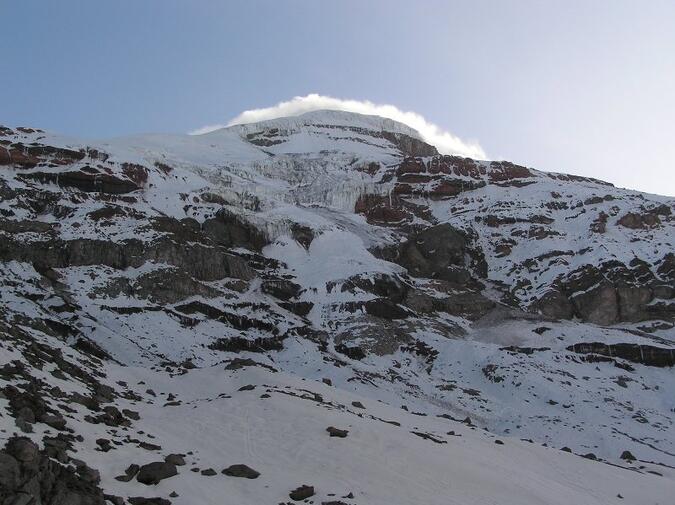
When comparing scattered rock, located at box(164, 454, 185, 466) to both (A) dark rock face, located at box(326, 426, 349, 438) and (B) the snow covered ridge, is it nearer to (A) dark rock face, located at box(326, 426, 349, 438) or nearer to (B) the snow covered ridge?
(B) the snow covered ridge

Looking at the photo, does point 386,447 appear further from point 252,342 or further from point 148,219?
point 148,219

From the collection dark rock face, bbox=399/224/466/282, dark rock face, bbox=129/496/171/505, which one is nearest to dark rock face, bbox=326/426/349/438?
dark rock face, bbox=129/496/171/505

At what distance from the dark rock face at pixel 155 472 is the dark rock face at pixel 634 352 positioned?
169ft

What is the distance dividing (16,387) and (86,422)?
85.3 inches

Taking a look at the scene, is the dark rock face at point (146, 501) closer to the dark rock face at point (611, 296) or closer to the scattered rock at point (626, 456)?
the scattered rock at point (626, 456)

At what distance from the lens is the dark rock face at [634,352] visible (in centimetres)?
5691

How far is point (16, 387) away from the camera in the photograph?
1764cm

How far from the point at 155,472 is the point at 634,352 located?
53.8 meters

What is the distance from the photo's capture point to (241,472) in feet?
54.0

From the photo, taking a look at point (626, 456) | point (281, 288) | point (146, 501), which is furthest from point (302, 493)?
point (281, 288)

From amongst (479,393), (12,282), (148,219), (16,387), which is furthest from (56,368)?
(148,219)

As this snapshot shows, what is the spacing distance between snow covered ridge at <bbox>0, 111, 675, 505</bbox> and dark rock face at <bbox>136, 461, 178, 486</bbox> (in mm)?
43

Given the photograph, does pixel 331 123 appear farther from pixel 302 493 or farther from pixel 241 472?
pixel 302 493

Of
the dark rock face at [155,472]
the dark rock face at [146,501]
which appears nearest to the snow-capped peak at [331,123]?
the dark rock face at [155,472]
